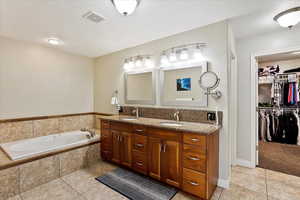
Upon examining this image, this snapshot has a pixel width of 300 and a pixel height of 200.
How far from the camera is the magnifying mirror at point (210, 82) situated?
6.86 feet

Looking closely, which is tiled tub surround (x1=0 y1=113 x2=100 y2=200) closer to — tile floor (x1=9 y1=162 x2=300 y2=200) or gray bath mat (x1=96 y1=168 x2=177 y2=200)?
tile floor (x1=9 y1=162 x2=300 y2=200)

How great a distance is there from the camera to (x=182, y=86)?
8.23 ft

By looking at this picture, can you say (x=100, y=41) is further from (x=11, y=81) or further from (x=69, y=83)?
(x=11, y=81)

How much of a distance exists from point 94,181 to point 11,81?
245cm

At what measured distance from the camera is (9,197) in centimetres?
184

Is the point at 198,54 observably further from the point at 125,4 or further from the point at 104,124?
the point at 104,124

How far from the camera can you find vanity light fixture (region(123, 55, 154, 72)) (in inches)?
114

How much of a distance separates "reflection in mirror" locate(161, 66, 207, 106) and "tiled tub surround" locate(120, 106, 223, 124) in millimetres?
126

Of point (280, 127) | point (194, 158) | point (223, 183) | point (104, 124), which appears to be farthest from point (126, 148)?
point (280, 127)

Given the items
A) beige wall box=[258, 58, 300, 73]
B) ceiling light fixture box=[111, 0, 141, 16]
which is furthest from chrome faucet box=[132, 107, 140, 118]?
beige wall box=[258, 58, 300, 73]

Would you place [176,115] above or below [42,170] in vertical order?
above

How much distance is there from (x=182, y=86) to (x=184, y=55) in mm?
518

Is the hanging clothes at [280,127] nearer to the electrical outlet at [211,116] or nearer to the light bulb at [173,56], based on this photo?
the electrical outlet at [211,116]

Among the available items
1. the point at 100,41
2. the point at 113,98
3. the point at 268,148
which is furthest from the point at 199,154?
the point at 268,148
